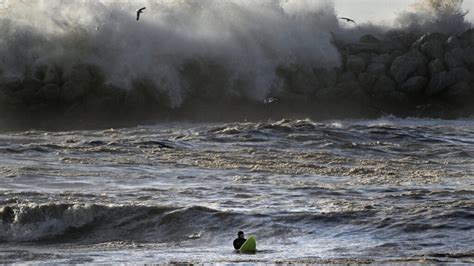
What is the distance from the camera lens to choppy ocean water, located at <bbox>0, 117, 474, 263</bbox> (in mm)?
12422

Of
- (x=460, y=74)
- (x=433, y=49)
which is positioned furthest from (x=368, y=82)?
(x=460, y=74)

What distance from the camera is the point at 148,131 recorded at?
83.2ft

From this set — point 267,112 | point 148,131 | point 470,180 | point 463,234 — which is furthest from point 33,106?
point 463,234

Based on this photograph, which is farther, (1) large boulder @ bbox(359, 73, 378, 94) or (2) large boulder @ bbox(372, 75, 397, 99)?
(1) large boulder @ bbox(359, 73, 378, 94)

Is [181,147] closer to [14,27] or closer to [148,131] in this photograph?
[148,131]

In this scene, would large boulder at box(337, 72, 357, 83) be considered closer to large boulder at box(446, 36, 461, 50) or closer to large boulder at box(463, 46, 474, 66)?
large boulder at box(446, 36, 461, 50)

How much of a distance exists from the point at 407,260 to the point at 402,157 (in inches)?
388

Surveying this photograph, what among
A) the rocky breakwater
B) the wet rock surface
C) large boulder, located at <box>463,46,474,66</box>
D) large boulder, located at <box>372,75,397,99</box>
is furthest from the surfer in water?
large boulder, located at <box>463,46,474,66</box>

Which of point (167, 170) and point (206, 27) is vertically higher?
point (206, 27)

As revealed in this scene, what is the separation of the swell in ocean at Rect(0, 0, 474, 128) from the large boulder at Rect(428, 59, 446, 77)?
3 centimetres

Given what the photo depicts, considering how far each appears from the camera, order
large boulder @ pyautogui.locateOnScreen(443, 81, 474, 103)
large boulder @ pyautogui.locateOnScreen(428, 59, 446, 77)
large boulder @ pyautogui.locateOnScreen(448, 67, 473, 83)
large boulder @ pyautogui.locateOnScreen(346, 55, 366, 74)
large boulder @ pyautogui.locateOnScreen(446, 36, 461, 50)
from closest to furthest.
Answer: large boulder @ pyautogui.locateOnScreen(443, 81, 474, 103) < large boulder @ pyautogui.locateOnScreen(428, 59, 446, 77) < large boulder @ pyautogui.locateOnScreen(448, 67, 473, 83) < large boulder @ pyautogui.locateOnScreen(346, 55, 366, 74) < large boulder @ pyautogui.locateOnScreen(446, 36, 461, 50)

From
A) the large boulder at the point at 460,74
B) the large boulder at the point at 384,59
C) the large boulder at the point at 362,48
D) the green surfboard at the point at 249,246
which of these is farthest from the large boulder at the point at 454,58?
the green surfboard at the point at 249,246

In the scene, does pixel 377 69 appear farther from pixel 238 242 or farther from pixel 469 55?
pixel 238 242

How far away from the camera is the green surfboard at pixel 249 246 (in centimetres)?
1209
